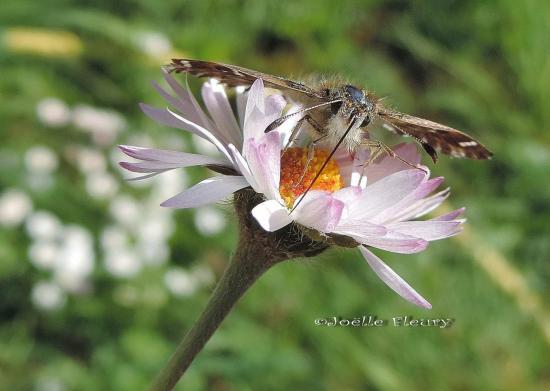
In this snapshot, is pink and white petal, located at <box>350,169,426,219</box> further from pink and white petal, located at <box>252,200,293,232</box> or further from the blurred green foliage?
the blurred green foliage

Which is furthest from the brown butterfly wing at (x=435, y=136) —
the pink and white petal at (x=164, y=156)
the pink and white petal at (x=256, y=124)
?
the pink and white petal at (x=164, y=156)

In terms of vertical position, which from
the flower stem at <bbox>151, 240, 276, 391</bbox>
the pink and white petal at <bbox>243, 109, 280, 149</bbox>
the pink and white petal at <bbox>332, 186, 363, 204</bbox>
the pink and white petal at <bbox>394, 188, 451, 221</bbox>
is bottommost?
the flower stem at <bbox>151, 240, 276, 391</bbox>

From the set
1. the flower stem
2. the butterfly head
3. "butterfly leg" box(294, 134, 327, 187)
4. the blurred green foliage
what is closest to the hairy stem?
the flower stem

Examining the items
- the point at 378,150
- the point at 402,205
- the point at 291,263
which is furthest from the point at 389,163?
the point at 291,263

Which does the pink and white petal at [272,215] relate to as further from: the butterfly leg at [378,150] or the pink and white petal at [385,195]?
the butterfly leg at [378,150]

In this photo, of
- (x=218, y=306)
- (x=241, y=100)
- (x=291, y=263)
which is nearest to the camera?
(x=218, y=306)

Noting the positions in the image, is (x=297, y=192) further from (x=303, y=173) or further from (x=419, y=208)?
(x=419, y=208)
